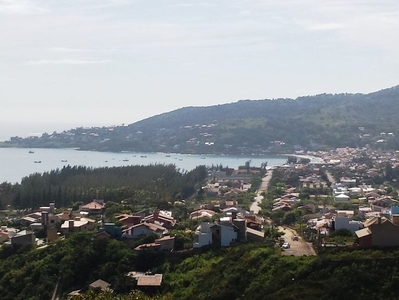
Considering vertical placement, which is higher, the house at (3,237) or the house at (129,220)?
the house at (129,220)

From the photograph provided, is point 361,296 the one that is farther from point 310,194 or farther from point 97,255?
point 310,194

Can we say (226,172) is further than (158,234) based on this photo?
Yes

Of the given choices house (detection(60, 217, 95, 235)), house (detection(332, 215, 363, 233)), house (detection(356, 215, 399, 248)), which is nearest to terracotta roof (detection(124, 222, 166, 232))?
house (detection(60, 217, 95, 235))

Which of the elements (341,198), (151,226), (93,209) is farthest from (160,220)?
→ (341,198)

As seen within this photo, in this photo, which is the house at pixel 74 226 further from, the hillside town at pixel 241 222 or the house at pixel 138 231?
the house at pixel 138 231

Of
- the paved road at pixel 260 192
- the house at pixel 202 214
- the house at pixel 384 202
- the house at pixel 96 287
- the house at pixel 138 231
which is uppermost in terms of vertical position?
the house at pixel 138 231

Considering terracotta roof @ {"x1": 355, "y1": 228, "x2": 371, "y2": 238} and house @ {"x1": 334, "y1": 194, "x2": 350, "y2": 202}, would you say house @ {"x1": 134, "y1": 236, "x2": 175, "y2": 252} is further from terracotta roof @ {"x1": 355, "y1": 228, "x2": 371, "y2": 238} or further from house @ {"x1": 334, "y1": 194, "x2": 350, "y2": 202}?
house @ {"x1": 334, "y1": 194, "x2": 350, "y2": 202}

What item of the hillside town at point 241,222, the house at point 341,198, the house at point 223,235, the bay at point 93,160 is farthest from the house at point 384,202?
the bay at point 93,160

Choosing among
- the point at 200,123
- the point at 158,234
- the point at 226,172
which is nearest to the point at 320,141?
the point at 200,123
